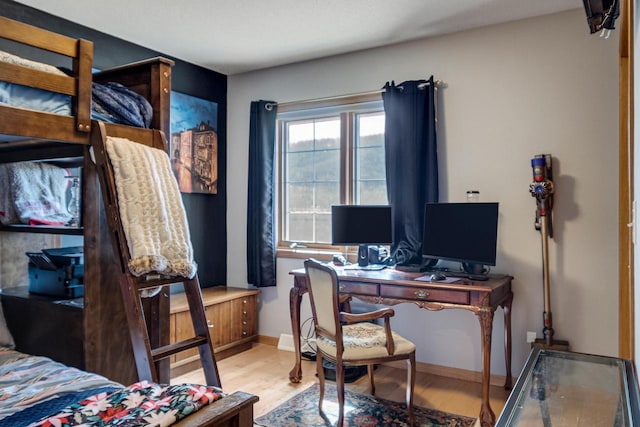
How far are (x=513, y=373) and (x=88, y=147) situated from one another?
2.96 m

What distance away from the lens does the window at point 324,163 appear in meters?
3.75

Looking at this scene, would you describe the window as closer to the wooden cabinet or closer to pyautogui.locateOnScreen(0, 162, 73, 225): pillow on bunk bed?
the wooden cabinet

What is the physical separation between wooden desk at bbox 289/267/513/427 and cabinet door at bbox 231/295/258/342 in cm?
84

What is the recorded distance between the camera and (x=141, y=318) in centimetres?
179

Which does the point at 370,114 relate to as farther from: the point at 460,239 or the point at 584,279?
the point at 584,279

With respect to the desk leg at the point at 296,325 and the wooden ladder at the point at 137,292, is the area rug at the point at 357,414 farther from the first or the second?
the wooden ladder at the point at 137,292

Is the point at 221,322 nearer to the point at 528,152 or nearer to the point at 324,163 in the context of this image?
the point at 324,163

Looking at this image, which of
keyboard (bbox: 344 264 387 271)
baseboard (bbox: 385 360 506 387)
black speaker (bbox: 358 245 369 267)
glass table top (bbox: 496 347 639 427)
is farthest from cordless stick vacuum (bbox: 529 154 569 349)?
glass table top (bbox: 496 347 639 427)

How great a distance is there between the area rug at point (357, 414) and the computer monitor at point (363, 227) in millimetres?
962

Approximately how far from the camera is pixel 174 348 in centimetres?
186

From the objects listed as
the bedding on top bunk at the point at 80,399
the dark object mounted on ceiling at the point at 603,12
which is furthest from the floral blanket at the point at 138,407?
the dark object mounted on ceiling at the point at 603,12

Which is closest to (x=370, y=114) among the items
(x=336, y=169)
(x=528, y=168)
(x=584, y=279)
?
(x=336, y=169)

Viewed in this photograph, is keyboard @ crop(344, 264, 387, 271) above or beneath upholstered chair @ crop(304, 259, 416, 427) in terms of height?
above

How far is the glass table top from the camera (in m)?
1.15
